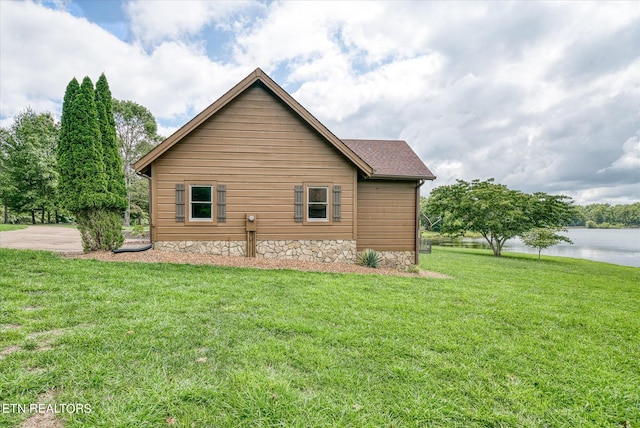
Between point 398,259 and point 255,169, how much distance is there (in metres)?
6.29

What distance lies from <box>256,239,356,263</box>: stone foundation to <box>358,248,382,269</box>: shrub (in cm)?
28

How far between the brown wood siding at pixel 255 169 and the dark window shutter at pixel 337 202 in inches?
5.9

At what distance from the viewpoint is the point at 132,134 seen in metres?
29.5

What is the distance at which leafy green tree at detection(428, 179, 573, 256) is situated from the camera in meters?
19.3

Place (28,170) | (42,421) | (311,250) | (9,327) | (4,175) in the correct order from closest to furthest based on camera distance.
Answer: (42,421) < (9,327) < (311,250) < (4,175) < (28,170)

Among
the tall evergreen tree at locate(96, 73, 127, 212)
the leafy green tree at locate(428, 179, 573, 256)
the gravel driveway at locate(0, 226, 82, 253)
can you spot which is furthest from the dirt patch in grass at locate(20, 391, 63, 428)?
the leafy green tree at locate(428, 179, 573, 256)

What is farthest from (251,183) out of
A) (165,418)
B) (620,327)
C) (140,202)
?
(140,202)

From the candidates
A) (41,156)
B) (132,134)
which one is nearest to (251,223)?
(132,134)

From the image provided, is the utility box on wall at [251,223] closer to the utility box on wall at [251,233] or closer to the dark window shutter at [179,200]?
the utility box on wall at [251,233]

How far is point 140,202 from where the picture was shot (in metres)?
31.8

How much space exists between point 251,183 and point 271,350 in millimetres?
7105

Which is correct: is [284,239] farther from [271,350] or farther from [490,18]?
[490,18]

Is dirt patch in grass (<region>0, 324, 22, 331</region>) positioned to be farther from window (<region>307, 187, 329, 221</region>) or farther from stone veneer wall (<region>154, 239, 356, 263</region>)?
window (<region>307, 187, 329, 221</region>)

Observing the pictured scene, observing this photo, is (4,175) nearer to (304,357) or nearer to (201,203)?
(201,203)
